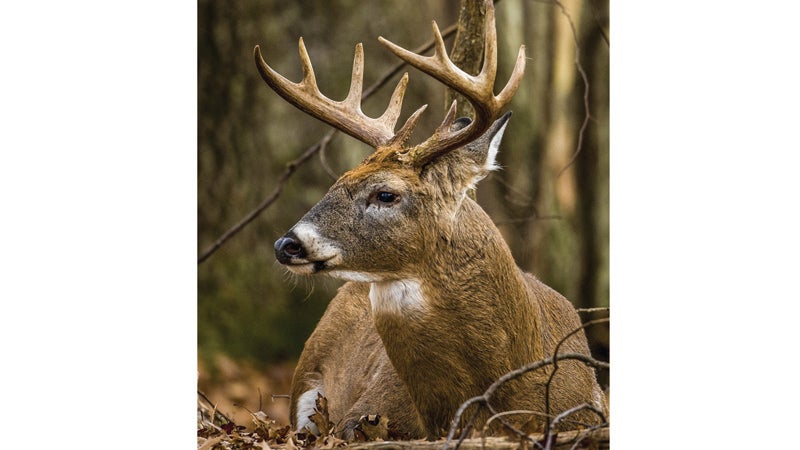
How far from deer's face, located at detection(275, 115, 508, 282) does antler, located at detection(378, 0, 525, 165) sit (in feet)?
0.29

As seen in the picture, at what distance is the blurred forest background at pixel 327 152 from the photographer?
470 centimetres

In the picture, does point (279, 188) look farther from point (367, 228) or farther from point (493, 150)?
point (493, 150)

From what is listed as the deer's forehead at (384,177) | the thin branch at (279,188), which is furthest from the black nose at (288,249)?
the thin branch at (279,188)

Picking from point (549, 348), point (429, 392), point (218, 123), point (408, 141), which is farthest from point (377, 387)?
point (218, 123)

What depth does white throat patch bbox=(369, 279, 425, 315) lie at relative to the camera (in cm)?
435

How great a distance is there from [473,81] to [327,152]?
62.2 inches

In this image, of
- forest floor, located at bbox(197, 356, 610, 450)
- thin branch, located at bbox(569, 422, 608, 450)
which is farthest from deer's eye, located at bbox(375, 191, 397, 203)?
thin branch, located at bbox(569, 422, 608, 450)

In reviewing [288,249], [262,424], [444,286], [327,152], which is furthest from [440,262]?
[327,152]

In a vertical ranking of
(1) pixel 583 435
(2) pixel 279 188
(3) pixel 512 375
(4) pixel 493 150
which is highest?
(4) pixel 493 150

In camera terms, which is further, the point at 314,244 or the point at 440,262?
the point at 440,262

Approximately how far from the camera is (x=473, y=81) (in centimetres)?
422

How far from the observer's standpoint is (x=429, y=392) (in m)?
4.43

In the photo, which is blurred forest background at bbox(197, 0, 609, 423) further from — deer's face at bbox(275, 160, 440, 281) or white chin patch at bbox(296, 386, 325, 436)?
deer's face at bbox(275, 160, 440, 281)
